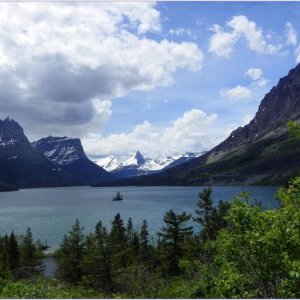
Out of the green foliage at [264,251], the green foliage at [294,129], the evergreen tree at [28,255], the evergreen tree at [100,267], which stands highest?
the green foliage at [294,129]

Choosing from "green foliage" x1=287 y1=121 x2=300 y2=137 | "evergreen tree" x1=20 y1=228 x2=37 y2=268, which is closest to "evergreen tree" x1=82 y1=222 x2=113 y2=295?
"evergreen tree" x1=20 y1=228 x2=37 y2=268

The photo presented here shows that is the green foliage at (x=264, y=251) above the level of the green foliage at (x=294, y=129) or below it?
below

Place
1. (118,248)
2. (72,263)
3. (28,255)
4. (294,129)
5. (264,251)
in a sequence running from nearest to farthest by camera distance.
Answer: (264,251)
(294,129)
(72,263)
(118,248)
(28,255)

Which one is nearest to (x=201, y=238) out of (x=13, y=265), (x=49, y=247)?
(x=13, y=265)

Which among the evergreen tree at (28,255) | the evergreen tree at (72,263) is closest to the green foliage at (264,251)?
the evergreen tree at (72,263)

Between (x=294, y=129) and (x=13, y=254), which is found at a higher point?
→ (x=294, y=129)

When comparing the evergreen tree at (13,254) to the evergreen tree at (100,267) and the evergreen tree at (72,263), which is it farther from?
the evergreen tree at (100,267)

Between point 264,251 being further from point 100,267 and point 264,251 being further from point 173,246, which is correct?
point 173,246

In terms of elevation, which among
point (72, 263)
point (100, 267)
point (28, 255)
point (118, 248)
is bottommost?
point (28, 255)

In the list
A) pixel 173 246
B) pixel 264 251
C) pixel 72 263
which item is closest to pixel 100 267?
pixel 173 246

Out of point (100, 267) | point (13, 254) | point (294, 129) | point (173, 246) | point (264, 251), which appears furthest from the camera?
point (13, 254)

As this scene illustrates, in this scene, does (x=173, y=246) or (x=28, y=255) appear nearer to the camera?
(x=173, y=246)

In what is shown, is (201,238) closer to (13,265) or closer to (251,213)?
(13,265)

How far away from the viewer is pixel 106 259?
65.9 meters
